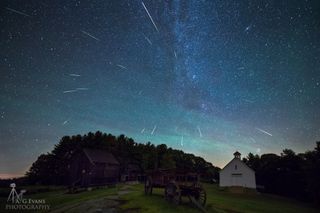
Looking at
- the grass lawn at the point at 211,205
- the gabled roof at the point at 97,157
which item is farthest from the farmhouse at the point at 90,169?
the grass lawn at the point at 211,205

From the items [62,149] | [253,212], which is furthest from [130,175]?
[253,212]

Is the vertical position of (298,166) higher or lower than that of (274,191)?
higher

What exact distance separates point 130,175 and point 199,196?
135 ft

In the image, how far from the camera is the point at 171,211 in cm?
1605

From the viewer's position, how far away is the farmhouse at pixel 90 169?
42281 mm

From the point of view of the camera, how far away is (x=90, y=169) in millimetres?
42438

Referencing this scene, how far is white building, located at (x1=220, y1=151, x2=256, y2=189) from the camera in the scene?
40.3 metres

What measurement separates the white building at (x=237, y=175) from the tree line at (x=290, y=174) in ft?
18.9

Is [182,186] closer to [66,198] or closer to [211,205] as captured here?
[211,205]

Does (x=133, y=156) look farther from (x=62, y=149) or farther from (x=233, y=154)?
(x=233, y=154)

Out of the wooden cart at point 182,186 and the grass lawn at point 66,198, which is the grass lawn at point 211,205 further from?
the grass lawn at point 66,198

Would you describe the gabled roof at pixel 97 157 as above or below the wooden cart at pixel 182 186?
above

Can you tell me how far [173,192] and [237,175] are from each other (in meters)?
27.1

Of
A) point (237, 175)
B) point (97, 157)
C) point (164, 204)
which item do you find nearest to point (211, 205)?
point (164, 204)
